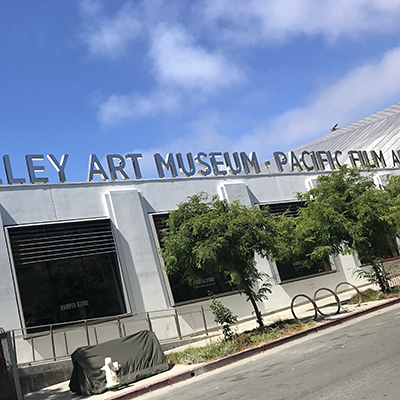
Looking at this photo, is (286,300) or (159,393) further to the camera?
(286,300)

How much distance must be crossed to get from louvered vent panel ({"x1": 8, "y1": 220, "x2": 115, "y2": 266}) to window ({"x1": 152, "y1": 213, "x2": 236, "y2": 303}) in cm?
253

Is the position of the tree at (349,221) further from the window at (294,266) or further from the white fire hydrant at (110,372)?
the white fire hydrant at (110,372)

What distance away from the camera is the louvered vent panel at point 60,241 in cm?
1716

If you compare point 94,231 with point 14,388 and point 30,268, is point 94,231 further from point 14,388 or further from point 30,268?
point 14,388

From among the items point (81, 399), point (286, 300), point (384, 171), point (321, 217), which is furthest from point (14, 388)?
point (384, 171)

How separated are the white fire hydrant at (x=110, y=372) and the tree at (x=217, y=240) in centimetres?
408

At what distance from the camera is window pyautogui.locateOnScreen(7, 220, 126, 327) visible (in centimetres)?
1677

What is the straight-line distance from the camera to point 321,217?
18.0m

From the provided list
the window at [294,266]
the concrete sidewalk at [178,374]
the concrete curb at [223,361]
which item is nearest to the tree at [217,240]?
the concrete curb at [223,361]

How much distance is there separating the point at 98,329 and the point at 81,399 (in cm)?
446

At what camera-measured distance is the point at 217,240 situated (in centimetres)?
1392

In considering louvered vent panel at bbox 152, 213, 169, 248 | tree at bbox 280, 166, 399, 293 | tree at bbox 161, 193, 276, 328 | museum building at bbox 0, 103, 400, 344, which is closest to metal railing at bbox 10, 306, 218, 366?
museum building at bbox 0, 103, 400, 344

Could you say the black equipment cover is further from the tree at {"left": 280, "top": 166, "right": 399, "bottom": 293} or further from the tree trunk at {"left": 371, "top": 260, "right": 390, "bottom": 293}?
the tree trunk at {"left": 371, "top": 260, "right": 390, "bottom": 293}

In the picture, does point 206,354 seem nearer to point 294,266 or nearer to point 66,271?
point 66,271
